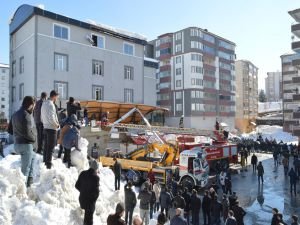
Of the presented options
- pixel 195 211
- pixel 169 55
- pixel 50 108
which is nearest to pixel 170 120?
pixel 169 55

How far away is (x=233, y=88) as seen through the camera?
251 feet

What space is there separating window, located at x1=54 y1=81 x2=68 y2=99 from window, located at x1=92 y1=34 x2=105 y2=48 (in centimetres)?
617

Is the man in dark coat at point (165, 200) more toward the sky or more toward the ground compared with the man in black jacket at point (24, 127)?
more toward the ground

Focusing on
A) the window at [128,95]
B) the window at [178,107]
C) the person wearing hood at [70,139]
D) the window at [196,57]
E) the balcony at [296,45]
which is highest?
the window at [196,57]

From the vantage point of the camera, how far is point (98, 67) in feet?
119

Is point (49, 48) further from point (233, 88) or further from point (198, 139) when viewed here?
point (233, 88)

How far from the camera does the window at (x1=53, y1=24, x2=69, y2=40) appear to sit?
3209 cm

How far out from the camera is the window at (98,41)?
3578 centimetres

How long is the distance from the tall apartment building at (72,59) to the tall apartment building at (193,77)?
24457mm

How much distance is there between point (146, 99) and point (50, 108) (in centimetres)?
3341

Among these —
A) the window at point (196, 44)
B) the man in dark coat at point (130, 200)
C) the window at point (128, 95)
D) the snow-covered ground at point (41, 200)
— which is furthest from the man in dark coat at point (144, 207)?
the window at point (196, 44)

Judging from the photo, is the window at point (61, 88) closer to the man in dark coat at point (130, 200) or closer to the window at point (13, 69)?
the window at point (13, 69)

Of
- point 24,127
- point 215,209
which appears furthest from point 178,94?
point 24,127

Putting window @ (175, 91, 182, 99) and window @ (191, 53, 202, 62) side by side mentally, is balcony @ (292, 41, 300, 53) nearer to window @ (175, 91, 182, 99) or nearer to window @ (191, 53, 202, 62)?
window @ (191, 53, 202, 62)
